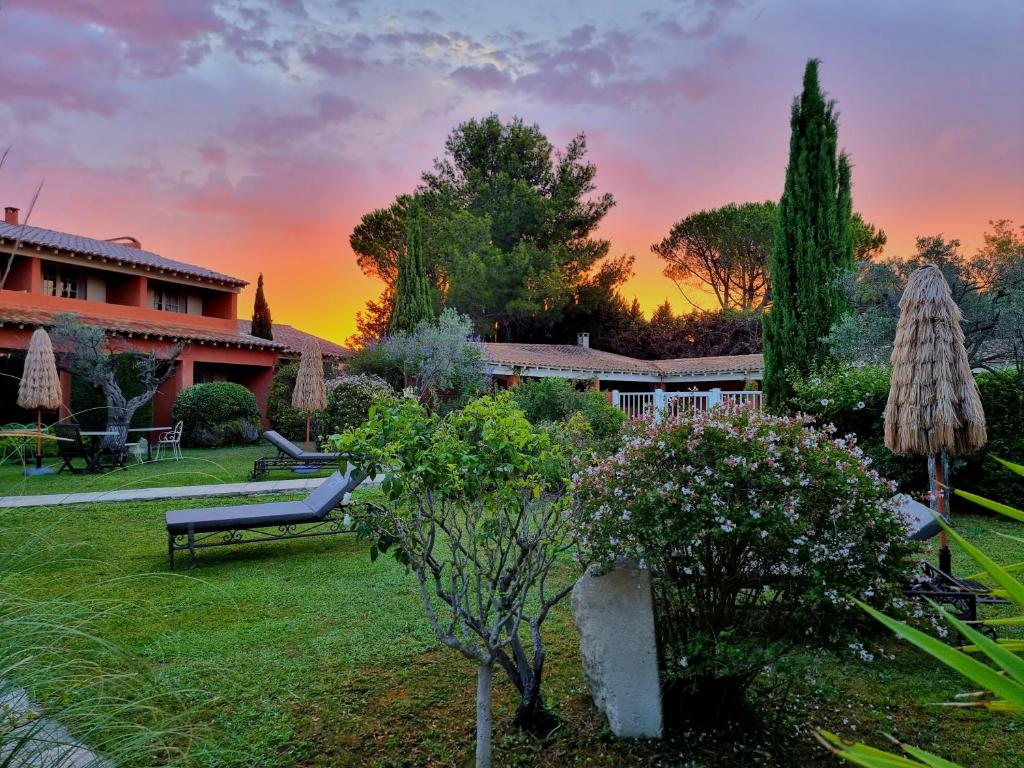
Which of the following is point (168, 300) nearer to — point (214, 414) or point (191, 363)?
point (191, 363)

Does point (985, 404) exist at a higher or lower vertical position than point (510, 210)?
lower

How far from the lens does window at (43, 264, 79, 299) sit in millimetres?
19938

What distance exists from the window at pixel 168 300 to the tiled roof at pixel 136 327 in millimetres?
2091

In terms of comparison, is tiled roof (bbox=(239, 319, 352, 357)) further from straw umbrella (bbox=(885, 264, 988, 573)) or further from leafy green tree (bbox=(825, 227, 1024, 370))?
straw umbrella (bbox=(885, 264, 988, 573))

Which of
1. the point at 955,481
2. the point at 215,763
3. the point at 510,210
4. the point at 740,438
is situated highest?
the point at 510,210

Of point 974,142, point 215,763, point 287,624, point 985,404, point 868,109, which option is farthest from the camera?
point 868,109

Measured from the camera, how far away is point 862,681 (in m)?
3.71

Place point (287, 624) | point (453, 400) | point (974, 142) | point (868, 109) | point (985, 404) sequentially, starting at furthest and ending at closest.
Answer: point (453, 400), point (868, 109), point (974, 142), point (985, 404), point (287, 624)

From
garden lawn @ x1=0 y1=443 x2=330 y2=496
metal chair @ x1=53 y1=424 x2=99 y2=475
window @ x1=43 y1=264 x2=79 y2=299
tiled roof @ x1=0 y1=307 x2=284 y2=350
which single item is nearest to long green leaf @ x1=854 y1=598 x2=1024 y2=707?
garden lawn @ x1=0 y1=443 x2=330 y2=496

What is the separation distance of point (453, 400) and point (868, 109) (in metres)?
13.5

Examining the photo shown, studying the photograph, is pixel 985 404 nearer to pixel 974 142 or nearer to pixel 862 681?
pixel 974 142

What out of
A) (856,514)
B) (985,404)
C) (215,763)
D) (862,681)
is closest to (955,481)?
(985,404)

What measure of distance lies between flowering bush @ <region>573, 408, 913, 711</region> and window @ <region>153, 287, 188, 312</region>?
→ 81.2 ft

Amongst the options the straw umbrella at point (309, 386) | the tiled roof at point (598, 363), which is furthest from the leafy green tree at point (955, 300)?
the straw umbrella at point (309, 386)
